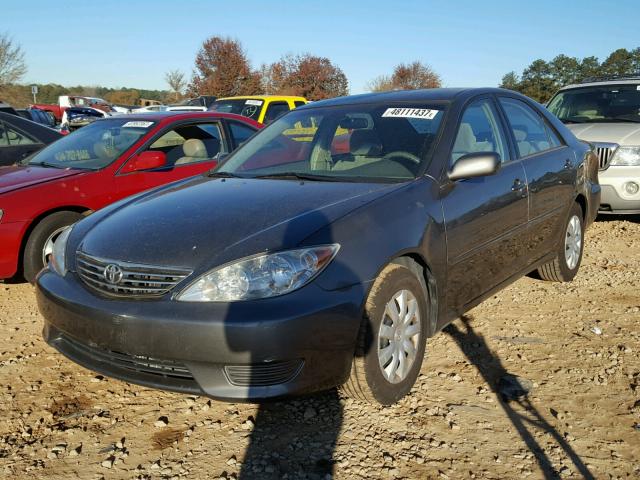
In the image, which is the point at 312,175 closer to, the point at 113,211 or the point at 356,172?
the point at 356,172

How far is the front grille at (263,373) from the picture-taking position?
2.44m

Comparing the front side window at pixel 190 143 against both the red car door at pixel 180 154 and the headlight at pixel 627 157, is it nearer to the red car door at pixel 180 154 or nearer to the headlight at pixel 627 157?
the red car door at pixel 180 154

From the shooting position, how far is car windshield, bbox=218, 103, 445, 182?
3398 millimetres

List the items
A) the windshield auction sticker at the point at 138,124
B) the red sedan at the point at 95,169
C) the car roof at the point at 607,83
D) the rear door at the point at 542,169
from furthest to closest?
1. the car roof at the point at 607,83
2. the windshield auction sticker at the point at 138,124
3. the red sedan at the point at 95,169
4. the rear door at the point at 542,169

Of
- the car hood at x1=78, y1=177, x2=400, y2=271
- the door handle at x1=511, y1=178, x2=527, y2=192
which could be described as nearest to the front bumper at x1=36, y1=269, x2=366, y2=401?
the car hood at x1=78, y1=177, x2=400, y2=271

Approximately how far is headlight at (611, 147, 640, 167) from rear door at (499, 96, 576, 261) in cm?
246

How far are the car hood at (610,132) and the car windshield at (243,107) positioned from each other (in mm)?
6954

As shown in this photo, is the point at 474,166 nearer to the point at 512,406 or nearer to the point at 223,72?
the point at 512,406

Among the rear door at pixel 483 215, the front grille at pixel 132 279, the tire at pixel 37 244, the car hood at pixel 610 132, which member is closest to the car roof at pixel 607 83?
the car hood at pixel 610 132

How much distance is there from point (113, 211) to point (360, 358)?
1774 mm

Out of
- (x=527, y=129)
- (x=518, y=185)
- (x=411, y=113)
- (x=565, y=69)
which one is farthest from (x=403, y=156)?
(x=565, y=69)

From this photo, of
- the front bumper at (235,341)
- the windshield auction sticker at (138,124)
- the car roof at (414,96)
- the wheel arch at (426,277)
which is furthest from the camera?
the windshield auction sticker at (138,124)

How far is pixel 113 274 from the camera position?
2.66 metres

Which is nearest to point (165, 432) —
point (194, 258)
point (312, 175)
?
point (194, 258)
